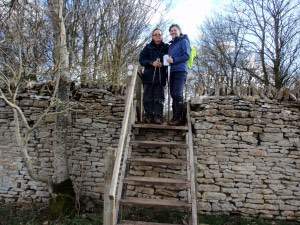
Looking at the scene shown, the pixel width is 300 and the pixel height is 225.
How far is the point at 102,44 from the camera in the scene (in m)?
12.1

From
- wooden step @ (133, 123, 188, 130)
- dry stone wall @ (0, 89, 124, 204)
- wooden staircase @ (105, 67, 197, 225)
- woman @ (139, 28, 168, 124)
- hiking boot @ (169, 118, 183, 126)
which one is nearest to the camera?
wooden staircase @ (105, 67, 197, 225)

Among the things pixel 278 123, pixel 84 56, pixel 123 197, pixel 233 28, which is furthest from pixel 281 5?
pixel 123 197

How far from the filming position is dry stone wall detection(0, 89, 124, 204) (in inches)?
269

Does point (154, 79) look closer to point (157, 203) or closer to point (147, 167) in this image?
point (147, 167)

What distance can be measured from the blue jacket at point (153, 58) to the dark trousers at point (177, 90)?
0.73ft

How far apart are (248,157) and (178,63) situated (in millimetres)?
2145

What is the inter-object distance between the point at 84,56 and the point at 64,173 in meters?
5.70

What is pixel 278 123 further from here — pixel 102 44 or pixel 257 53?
pixel 257 53

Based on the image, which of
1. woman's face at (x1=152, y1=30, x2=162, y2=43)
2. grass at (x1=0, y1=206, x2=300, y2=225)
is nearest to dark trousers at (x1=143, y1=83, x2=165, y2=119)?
woman's face at (x1=152, y1=30, x2=162, y2=43)

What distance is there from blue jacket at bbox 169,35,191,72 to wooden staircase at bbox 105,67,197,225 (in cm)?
77

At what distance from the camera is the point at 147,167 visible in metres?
6.60

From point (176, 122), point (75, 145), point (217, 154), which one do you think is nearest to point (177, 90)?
point (176, 122)

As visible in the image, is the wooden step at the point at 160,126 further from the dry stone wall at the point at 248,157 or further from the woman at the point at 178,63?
the dry stone wall at the point at 248,157

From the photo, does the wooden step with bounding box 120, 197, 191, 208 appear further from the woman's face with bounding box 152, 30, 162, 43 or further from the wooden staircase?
the woman's face with bounding box 152, 30, 162, 43
